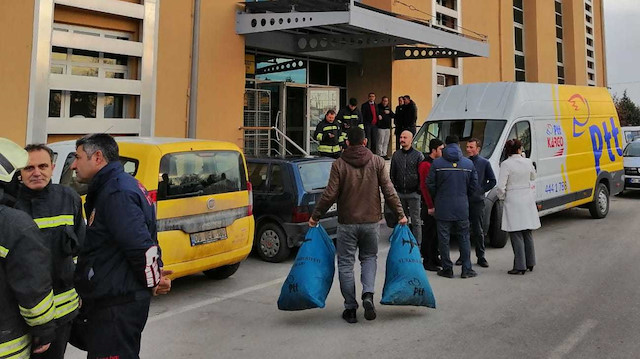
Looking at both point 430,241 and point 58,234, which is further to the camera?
point 430,241

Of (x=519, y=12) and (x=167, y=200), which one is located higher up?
(x=519, y=12)

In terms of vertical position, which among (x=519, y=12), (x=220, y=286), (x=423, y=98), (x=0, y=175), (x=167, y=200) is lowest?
(x=220, y=286)

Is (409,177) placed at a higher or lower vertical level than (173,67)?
lower

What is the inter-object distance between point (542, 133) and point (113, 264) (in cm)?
819

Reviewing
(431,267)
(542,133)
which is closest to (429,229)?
(431,267)

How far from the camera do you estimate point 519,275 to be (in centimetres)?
649

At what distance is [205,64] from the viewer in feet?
37.8

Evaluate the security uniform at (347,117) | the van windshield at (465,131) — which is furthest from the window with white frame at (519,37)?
the van windshield at (465,131)

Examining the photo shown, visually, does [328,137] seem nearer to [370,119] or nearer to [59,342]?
[370,119]

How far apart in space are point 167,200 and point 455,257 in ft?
14.1

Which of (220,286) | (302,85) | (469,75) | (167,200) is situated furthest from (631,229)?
(469,75)

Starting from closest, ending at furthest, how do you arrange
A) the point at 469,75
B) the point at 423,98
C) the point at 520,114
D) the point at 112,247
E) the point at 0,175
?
1. the point at 0,175
2. the point at 112,247
3. the point at 520,114
4. the point at 423,98
5. the point at 469,75

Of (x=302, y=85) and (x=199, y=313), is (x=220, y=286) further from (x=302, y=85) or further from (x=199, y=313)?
(x=302, y=85)

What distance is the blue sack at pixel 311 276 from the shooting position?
480 centimetres
